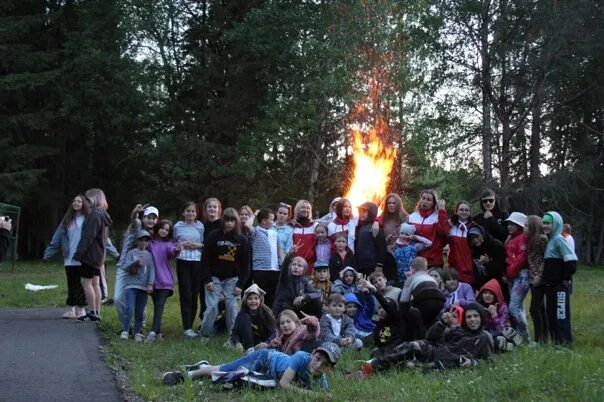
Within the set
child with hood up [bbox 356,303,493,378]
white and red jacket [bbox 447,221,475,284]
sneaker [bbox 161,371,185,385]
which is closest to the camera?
sneaker [bbox 161,371,185,385]

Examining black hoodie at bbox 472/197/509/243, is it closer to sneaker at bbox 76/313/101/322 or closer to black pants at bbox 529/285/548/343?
black pants at bbox 529/285/548/343

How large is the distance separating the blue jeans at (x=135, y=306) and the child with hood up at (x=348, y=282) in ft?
8.83

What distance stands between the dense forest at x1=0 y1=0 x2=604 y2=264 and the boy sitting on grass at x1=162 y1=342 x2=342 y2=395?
2005 centimetres

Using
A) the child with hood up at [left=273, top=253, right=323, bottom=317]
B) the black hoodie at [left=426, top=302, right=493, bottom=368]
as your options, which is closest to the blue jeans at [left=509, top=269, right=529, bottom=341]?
the black hoodie at [left=426, top=302, right=493, bottom=368]

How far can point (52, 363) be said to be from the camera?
8375 millimetres

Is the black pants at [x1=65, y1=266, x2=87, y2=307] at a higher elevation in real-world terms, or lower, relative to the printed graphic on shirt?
lower

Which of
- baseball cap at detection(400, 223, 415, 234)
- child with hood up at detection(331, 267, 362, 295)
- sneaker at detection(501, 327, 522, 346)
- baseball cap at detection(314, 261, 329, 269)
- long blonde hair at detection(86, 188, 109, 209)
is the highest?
long blonde hair at detection(86, 188, 109, 209)

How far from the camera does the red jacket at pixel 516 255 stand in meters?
9.57

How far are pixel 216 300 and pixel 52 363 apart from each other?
2630 millimetres

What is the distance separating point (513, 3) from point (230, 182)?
12319 millimetres

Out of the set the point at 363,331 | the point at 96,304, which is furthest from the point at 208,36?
the point at 363,331

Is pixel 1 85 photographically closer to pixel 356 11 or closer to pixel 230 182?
pixel 230 182

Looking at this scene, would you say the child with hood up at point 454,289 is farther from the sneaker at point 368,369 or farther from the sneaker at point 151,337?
the sneaker at point 151,337

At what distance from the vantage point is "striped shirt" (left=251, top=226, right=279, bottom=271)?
1115 cm
